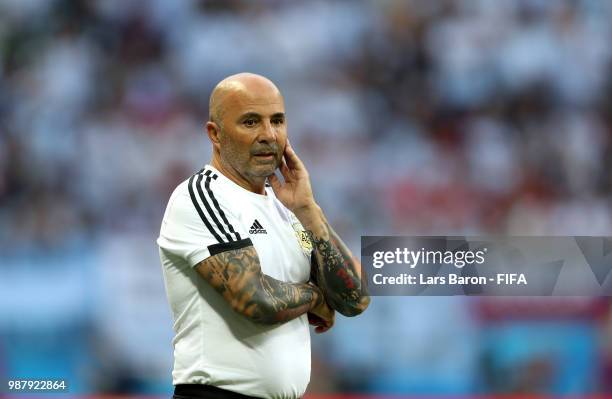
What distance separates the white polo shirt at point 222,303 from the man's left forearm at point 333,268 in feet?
0.29

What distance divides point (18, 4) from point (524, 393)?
4.58 metres

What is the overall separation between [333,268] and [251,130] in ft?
1.64

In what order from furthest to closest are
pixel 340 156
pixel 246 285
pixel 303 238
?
1. pixel 340 156
2. pixel 303 238
3. pixel 246 285

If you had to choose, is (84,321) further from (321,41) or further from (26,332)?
(321,41)

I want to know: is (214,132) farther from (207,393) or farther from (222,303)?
(207,393)

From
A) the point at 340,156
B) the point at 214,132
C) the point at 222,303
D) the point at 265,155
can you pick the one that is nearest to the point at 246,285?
the point at 222,303

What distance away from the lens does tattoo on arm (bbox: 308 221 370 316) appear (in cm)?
290

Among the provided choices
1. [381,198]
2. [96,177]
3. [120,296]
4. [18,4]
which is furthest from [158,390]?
[18,4]

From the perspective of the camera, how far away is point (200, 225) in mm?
2723

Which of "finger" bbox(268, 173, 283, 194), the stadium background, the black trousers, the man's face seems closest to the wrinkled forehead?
the man's face

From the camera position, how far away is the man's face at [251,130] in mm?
2875

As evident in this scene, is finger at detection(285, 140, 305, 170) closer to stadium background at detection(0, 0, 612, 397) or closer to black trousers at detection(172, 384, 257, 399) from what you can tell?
black trousers at detection(172, 384, 257, 399)

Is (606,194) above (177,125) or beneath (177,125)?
beneath

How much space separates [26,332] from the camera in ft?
19.9
